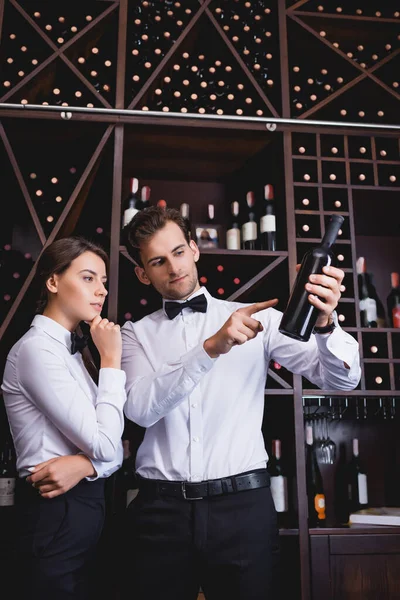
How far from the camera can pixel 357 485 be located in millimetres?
2555

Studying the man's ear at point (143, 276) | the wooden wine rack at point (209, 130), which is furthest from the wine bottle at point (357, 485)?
the man's ear at point (143, 276)

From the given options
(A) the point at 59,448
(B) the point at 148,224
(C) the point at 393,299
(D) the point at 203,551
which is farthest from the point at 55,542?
(C) the point at 393,299

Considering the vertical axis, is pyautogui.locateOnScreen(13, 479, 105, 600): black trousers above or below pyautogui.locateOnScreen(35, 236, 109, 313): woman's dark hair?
below

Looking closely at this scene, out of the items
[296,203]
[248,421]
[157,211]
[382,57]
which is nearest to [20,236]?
[157,211]

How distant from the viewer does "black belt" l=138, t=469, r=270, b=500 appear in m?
1.60

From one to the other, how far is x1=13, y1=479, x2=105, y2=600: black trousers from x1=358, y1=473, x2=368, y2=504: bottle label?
142 cm

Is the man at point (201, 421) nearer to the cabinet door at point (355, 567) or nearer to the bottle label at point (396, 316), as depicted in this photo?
the cabinet door at point (355, 567)

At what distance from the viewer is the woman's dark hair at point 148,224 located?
1.88 m

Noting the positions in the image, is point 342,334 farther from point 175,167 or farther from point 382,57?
point 382,57

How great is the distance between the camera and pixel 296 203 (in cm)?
253

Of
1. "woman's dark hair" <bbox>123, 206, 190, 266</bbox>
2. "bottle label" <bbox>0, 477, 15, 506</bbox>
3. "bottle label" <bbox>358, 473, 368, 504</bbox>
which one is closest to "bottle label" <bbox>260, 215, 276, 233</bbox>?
"woman's dark hair" <bbox>123, 206, 190, 266</bbox>

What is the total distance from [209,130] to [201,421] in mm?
1346

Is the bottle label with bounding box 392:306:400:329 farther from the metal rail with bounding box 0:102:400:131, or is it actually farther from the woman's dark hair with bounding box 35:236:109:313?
the woman's dark hair with bounding box 35:236:109:313

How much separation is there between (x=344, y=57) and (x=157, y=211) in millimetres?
1361
